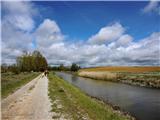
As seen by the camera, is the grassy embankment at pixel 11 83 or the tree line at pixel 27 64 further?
the tree line at pixel 27 64

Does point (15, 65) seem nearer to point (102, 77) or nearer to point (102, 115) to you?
point (102, 77)

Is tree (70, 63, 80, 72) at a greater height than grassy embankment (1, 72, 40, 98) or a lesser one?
greater

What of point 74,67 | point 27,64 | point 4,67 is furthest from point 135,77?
point 74,67

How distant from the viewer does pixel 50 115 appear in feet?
35.6

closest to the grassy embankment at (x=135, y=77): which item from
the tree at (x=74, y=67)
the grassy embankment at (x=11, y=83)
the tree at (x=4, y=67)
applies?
the grassy embankment at (x=11, y=83)

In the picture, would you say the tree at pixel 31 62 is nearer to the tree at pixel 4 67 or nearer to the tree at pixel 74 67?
the tree at pixel 4 67

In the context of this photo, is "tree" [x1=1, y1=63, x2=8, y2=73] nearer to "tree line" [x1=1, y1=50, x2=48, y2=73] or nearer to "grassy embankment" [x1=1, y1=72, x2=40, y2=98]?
"tree line" [x1=1, y1=50, x2=48, y2=73]

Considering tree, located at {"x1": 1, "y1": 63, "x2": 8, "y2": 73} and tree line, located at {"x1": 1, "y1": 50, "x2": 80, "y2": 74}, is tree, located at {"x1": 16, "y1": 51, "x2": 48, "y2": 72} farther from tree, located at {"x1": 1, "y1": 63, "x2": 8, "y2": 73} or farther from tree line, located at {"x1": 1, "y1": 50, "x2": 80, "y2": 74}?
tree, located at {"x1": 1, "y1": 63, "x2": 8, "y2": 73}

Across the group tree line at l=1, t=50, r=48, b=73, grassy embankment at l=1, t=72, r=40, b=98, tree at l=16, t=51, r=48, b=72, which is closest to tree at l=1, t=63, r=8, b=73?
tree line at l=1, t=50, r=48, b=73

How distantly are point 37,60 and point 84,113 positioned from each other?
8905cm

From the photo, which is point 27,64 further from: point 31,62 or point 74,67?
point 74,67

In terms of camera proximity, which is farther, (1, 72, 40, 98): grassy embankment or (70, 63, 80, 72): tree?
(70, 63, 80, 72): tree

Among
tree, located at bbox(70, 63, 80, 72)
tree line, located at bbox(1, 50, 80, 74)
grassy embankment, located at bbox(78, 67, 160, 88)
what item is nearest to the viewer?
grassy embankment, located at bbox(78, 67, 160, 88)

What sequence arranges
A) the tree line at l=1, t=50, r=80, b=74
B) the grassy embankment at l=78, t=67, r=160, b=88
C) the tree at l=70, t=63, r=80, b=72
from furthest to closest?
the tree at l=70, t=63, r=80, b=72, the tree line at l=1, t=50, r=80, b=74, the grassy embankment at l=78, t=67, r=160, b=88
